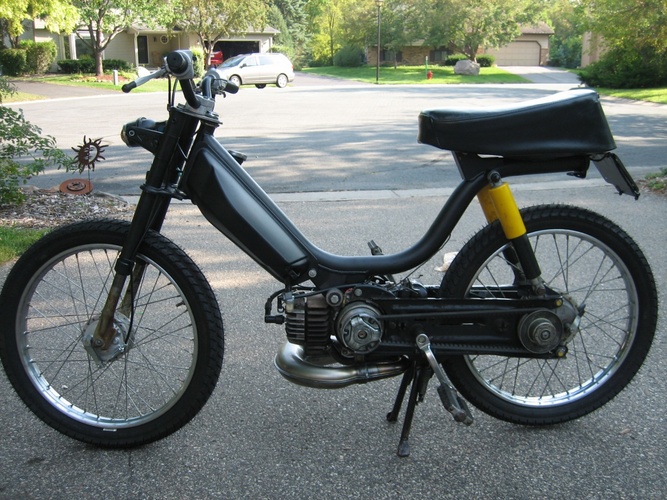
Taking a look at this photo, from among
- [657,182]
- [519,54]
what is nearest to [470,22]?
[519,54]

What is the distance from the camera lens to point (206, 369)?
8.90ft

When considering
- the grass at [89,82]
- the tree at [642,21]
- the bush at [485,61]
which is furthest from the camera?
the bush at [485,61]

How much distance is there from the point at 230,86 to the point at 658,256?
3.90m

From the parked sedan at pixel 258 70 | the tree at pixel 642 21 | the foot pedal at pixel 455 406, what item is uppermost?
the tree at pixel 642 21

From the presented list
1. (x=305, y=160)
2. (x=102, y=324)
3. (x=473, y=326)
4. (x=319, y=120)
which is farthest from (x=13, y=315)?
(x=319, y=120)

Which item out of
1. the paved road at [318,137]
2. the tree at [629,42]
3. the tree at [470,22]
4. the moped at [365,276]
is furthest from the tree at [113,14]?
the moped at [365,276]

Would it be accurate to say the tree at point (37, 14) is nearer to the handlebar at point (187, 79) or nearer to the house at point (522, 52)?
the handlebar at point (187, 79)

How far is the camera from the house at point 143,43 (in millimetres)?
42266

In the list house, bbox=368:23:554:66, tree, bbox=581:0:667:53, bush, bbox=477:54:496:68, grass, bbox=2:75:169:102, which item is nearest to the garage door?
house, bbox=368:23:554:66

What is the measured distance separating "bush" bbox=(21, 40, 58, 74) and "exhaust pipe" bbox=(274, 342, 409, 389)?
38.1 metres

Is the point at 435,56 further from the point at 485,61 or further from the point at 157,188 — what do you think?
the point at 157,188

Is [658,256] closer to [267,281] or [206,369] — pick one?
[267,281]

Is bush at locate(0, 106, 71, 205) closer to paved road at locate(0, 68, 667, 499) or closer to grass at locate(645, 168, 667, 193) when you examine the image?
paved road at locate(0, 68, 667, 499)

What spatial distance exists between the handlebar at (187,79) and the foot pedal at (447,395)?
1260mm
